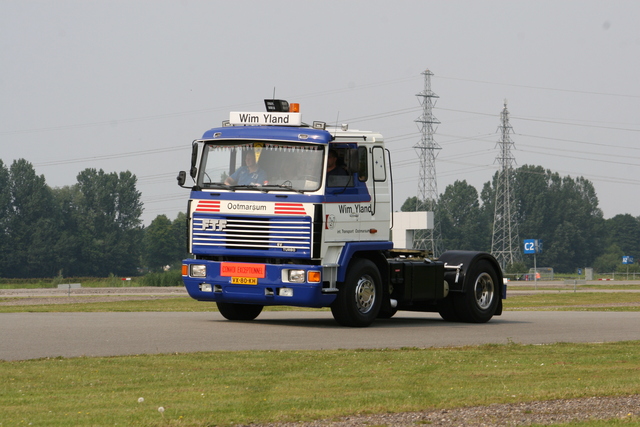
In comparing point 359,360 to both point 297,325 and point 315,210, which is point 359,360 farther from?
point 297,325

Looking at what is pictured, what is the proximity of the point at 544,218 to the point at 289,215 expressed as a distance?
470 ft

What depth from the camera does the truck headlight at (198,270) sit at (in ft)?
57.5

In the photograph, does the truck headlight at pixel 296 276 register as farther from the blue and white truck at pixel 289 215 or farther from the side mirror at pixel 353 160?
the side mirror at pixel 353 160

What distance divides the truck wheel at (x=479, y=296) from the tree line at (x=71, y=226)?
101679mm

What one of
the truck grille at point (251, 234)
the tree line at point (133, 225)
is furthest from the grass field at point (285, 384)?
the tree line at point (133, 225)

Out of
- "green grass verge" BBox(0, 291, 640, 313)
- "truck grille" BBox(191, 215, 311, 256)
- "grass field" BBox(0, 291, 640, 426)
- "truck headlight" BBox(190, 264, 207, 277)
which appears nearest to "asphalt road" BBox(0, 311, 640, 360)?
"truck headlight" BBox(190, 264, 207, 277)

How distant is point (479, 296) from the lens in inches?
807

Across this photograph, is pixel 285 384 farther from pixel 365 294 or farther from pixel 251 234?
pixel 365 294

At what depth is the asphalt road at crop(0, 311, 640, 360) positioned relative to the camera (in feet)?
46.0

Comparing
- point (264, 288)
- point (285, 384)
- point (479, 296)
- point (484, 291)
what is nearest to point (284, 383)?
point (285, 384)

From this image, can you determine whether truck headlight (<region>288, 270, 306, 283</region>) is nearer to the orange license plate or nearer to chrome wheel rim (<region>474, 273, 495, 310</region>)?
the orange license plate

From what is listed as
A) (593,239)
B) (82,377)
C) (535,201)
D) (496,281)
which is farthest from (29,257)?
(82,377)

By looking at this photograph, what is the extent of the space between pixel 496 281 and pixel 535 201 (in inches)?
5394

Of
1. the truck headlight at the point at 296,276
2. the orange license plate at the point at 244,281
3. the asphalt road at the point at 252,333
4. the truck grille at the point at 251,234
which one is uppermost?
the truck grille at the point at 251,234
